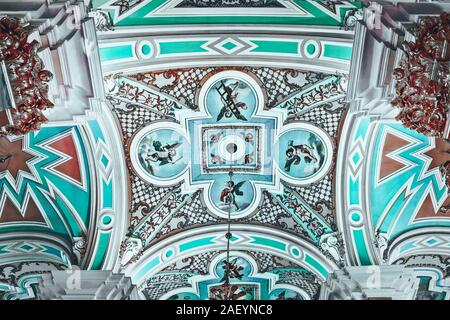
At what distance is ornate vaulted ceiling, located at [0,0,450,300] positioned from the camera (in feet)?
24.5

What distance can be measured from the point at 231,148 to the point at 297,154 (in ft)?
3.68

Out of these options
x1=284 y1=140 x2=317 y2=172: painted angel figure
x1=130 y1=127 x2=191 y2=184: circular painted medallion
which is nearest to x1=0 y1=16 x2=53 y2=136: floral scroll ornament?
x1=130 y1=127 x2=191 y2=184: circular painted medallion

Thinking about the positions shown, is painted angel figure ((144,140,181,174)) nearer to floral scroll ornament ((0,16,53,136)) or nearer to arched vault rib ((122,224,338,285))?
arched vault rib ((122,224,338,285))

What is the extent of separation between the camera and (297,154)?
29.9ft

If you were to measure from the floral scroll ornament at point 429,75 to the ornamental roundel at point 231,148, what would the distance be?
2.42 m

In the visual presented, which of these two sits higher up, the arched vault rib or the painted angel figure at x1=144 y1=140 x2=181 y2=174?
the painted angel figure at x1=144 y1=140 x2=181 y2=174

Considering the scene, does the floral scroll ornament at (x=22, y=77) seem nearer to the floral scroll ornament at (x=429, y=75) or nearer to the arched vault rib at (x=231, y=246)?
the arched vault rib at (x=231, y=246)

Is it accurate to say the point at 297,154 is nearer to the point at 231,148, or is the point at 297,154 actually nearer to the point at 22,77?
the point at 231,148

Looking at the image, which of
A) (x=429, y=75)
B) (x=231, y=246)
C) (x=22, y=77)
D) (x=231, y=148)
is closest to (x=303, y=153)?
(x=231, y=148)

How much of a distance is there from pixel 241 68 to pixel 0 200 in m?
4.40

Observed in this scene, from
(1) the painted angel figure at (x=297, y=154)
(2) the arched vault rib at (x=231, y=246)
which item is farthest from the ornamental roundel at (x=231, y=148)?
(2) the arched vault rib at (x=231, y=246)

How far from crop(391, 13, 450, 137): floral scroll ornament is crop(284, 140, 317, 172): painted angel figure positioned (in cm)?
257

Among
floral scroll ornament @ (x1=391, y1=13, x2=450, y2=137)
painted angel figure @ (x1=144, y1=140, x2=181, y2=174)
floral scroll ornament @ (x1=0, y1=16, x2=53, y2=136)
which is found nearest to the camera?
floral scroll ornament @ (x1=391, y1=13, x2=450, y2=137)
